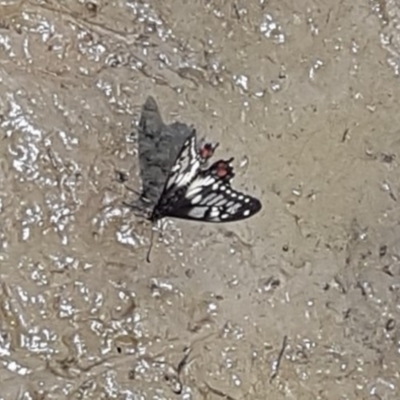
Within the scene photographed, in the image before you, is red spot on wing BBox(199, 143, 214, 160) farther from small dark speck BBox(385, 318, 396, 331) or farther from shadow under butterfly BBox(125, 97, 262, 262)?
small dark speck BBox(385, 318, 396, 331)

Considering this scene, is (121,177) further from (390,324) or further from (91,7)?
(390,324)

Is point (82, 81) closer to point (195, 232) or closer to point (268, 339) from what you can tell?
point (195, 232)

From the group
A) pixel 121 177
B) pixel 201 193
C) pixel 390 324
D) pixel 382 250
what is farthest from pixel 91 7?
pixel 390 324

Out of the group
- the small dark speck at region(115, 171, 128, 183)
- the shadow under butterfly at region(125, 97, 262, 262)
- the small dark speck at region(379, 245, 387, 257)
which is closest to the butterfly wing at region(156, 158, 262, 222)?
the shadow under butterfly at region(125, 97, 262, 262)

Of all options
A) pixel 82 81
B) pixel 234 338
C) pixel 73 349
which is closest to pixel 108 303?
pixel 73 349

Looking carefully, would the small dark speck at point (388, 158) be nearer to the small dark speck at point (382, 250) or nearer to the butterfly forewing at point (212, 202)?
the small dark speck at point (382, 250)

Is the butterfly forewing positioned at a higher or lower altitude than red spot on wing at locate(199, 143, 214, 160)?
lower
